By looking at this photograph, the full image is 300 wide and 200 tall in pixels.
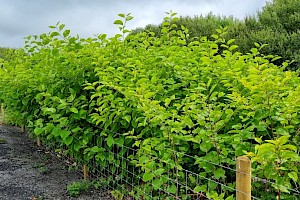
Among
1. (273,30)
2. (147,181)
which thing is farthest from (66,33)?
(273,30)

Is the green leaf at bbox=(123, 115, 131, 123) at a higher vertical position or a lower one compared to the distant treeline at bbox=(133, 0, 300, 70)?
lower

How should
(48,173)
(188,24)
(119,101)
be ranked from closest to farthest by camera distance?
(119,101) → (48,173) → (188,24)

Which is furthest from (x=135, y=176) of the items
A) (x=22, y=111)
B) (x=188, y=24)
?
(x=188, y=24)

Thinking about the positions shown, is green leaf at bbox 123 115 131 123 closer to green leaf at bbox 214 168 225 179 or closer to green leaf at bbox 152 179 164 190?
green leaf at bbox 152 179 164 190

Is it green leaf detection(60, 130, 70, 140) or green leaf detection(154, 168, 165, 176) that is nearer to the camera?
green leaf detection(154, 168, 165, 176)

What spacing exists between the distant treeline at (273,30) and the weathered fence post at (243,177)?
8.34 metres

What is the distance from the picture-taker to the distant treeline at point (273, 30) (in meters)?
10.3

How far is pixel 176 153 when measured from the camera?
2.71 m

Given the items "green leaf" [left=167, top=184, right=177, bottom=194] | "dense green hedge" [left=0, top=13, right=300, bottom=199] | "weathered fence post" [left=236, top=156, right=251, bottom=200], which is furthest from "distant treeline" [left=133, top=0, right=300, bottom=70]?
"weathered fence post" [left=236, top=156, right=251, bottom=200]

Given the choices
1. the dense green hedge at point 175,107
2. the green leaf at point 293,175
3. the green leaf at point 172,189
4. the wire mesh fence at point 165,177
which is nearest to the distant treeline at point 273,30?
the dense green hedge at point 175,107

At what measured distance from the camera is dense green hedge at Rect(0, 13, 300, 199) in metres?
2.48

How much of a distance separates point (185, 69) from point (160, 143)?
3.16 feet

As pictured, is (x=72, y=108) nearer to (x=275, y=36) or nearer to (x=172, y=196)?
(x=172, y=196)

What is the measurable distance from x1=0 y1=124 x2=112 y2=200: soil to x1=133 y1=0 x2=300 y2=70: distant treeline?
22.7ft
